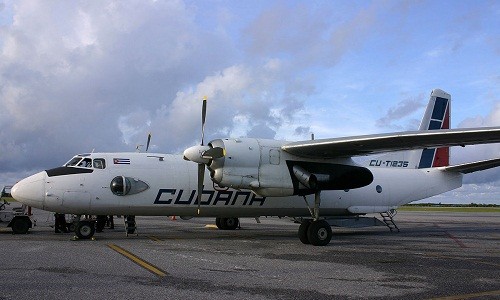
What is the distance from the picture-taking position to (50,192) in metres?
16.4

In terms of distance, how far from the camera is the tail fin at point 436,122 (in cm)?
2423

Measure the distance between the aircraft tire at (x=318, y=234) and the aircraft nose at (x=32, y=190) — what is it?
9637 millimetres

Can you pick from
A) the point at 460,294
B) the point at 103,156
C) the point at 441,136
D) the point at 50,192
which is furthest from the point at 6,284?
the point at 441,136

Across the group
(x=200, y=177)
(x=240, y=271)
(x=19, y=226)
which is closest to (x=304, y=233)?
(x=200, y=177)

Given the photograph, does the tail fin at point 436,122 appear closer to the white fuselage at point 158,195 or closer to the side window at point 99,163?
the white fuselage at point 158,195

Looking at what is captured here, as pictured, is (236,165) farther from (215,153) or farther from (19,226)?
(19,226)

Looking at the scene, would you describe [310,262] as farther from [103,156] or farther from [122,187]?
[103,156]

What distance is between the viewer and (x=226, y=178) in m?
15.9

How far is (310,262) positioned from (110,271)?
4875mm

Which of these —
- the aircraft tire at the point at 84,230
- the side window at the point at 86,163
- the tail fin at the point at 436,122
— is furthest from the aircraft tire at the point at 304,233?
the tail fin at the point at 436,122

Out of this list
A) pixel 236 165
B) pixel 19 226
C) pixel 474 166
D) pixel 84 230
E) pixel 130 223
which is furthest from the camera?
pixel 474 166

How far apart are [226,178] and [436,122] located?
14.3 meters

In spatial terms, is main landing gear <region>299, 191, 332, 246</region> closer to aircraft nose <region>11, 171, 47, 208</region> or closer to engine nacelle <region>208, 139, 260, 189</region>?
engine nacelle <region>208, 139, 260, 189</region>

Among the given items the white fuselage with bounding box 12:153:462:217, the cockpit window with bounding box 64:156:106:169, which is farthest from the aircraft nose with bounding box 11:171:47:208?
the cockpit window with bounding box 64:156:106:169
